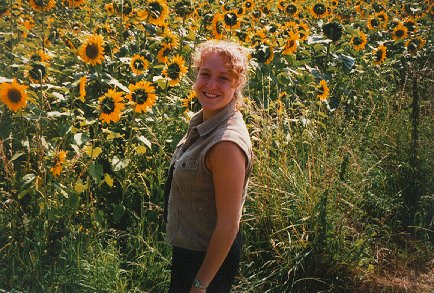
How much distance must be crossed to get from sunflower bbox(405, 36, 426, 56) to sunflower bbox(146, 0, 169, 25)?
2616mm

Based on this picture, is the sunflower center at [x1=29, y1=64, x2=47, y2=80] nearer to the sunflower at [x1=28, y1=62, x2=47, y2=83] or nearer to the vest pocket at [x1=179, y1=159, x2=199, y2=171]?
the sunflower at [x1=28, y1=62, x2=47, y2=83]

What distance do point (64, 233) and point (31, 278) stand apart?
0.28 metres

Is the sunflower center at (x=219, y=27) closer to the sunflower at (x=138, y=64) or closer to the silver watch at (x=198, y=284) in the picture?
the sunflower at (x=138, y=64)

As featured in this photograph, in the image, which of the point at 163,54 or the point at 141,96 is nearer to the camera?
the point at 141,96

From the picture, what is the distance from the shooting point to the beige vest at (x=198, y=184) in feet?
5.17

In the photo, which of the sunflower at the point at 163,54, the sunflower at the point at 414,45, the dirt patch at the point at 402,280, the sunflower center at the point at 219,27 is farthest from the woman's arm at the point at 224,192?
the sunflower at the point at 414,45

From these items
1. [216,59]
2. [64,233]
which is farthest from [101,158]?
[216,59]

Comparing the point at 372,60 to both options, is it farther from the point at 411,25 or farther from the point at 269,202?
the point at 269,202

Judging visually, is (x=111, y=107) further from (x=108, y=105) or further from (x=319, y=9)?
(x=319, y=9)

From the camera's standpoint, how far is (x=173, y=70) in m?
3.15

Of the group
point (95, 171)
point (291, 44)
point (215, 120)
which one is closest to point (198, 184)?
point (215, 120)

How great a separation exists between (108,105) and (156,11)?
53.2 inches

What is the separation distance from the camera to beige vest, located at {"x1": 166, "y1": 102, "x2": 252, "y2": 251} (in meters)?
1.58

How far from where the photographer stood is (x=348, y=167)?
121 inches
